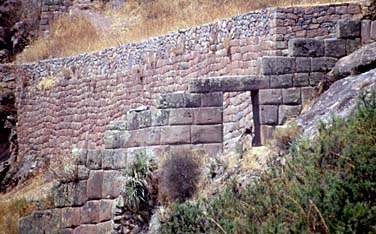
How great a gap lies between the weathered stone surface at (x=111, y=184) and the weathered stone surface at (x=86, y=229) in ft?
1.88

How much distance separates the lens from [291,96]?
13.3 metres

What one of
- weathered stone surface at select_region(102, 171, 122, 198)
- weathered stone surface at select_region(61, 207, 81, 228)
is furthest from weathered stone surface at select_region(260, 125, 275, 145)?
weathered stone surface at select_region(61, 207, 81, 228)

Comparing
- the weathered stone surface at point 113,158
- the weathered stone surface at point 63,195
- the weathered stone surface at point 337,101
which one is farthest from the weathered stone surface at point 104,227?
the weathered stone surface at point 337,101

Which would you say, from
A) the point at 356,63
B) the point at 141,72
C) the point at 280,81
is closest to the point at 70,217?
the point at 280,81

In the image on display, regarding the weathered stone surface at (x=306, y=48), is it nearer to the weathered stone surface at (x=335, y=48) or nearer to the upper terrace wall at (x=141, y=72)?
the weathered stone surface at (x=335, y=48)

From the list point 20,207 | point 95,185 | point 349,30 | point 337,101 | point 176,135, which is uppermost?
point 349,30

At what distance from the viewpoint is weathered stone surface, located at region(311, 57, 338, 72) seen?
13648 millimetres

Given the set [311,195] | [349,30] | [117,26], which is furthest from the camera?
[117,26]

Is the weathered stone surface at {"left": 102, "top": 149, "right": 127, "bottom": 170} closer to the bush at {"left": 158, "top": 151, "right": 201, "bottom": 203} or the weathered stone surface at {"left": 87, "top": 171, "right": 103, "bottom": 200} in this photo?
the weathered stone surface at {"left": 87, "top": 171, "right": 103, "bottom": 200}

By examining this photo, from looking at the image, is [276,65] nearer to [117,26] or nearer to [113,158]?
[113,158]

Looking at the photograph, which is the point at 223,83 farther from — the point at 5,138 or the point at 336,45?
the point at 5,138

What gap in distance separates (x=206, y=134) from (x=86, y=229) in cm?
255

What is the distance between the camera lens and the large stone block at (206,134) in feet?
42.2

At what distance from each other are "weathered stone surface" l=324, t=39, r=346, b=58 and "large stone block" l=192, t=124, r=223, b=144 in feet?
8.17
